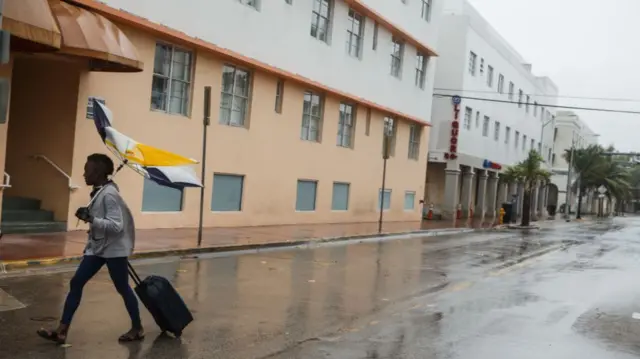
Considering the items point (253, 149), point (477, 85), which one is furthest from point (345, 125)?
point (477, 85)

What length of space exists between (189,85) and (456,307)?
10.2 m

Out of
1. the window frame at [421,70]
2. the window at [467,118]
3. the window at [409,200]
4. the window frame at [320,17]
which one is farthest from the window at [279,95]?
the window at [467,118]

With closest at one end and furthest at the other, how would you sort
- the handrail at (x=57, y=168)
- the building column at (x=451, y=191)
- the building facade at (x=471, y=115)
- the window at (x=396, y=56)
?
the handrail at (x=57, y=168), the window at (x=396, y=56), the building column at (x=451, y=191), the building facade at (x=471, y=115)

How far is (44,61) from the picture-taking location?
45.6 feet

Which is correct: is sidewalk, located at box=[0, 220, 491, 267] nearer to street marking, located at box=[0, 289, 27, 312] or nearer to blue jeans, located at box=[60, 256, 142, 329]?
street marking, located at box=[0, 289, 27, 312]

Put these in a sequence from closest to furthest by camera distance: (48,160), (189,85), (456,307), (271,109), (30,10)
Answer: (456,307), (30,10), (48,160), (189,85), (271,109)

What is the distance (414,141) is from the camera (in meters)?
31.8

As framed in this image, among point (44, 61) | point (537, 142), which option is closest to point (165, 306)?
point (44, 61)

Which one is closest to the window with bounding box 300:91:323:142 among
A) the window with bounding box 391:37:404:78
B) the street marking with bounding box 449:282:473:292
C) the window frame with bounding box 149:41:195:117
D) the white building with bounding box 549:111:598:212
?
the window frame with bounding box 149:41:195:117

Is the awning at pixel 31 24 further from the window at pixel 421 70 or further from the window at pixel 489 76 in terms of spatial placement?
the window at pixel 489 76

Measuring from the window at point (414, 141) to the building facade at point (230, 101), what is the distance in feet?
0.45

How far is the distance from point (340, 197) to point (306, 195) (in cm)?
271

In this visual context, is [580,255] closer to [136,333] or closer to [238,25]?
[238,25]

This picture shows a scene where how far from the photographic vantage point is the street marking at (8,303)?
7.42 metres
